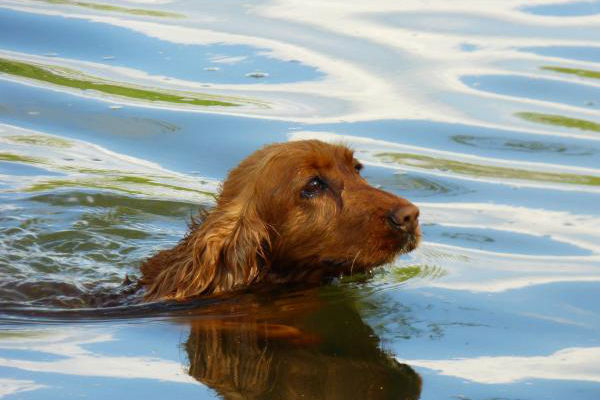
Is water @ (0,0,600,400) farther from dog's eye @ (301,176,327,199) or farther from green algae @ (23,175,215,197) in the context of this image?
dog's eye @ (301,176,327,199)

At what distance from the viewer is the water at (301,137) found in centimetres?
621

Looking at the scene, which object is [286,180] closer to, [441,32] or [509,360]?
[509,360]

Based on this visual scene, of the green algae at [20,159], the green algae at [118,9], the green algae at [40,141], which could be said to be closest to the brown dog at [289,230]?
the green algae at [20,159]

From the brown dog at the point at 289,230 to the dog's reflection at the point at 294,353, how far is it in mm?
187

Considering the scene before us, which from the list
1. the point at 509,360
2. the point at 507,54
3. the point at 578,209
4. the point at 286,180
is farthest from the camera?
the point at 507,54

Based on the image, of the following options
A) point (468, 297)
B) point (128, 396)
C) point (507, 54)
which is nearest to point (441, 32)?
point (507, 54)

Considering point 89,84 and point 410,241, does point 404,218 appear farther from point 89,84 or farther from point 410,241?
point 89,84

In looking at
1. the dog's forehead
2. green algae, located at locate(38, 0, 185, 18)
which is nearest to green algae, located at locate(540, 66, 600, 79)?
green algae, located at locate(38, 0, 185, 18)

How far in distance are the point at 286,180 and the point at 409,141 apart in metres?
3.63

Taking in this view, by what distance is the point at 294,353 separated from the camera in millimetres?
6352

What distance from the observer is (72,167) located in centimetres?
1012

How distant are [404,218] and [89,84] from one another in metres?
5.85

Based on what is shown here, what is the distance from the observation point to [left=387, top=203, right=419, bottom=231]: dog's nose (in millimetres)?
6910

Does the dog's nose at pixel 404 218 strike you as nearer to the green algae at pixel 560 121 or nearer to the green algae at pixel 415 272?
the green algae at pixel 415 272
